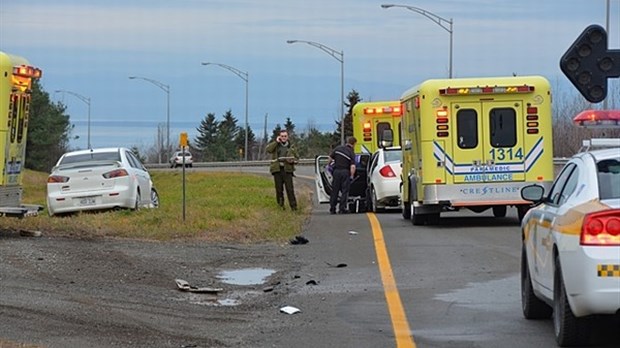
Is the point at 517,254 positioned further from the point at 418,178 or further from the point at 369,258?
the point at 418,178

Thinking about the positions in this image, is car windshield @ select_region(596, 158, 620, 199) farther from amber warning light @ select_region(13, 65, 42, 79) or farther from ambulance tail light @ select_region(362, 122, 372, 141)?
ambulance tail light @ select_region(362, 122, 372, 141)

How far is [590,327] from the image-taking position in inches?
338

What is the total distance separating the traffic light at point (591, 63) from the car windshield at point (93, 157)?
11.1 metres

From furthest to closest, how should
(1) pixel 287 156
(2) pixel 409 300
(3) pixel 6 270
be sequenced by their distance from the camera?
(1) pixel 287 156 → (3) pixel 6 270 → (2) pixel 409 300

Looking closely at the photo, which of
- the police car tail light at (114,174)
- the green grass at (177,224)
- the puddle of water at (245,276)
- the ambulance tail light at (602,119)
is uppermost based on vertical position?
the ambulance tail light at (602,119)

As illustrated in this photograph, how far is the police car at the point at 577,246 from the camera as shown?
308 inches

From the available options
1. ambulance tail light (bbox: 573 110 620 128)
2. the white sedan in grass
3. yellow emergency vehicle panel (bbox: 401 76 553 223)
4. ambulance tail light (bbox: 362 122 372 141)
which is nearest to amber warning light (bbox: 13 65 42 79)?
the white sedan in grass

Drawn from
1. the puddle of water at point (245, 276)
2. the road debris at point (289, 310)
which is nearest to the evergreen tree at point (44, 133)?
the puddle of water at point (245, 276)

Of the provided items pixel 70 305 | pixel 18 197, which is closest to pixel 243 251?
pixel 18 197

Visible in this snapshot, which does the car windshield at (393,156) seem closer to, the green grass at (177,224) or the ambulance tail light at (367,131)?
the green grass at (177,224)

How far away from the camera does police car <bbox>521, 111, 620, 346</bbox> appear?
7832mm

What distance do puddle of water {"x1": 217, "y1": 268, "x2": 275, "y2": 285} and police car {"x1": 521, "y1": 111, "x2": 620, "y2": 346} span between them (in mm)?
4132

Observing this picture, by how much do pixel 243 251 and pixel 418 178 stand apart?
526 centimetres

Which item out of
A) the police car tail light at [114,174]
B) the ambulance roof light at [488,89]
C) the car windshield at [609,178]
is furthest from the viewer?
the police car tail light at [114,174]
